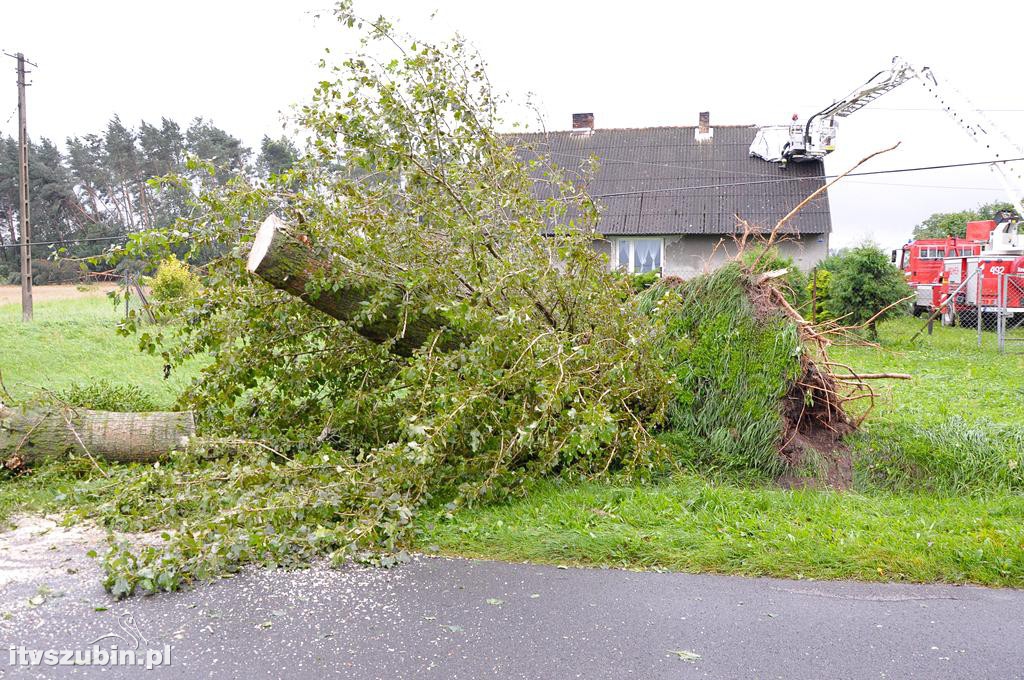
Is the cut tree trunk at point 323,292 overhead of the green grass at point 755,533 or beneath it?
overhead

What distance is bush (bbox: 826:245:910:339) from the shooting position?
15.9 metres

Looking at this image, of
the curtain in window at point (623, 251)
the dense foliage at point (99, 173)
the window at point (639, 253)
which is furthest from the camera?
the dense foliage at point (99, 173)

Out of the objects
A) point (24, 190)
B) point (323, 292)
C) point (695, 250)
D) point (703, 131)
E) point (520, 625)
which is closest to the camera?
point (520, 625)

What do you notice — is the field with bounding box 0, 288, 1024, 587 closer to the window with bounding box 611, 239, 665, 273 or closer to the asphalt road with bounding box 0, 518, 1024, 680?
the asphalt road with bounding box 0, 518, 1024, 680

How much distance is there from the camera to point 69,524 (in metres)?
4.61

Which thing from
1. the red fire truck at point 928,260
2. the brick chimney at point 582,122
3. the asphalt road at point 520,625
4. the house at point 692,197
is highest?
the brick chimney at point 582,122

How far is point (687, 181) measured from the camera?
79.0 ft

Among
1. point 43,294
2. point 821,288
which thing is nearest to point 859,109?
point 821,288

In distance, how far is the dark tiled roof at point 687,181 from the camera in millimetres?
22594

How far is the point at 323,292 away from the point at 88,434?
7.69ft

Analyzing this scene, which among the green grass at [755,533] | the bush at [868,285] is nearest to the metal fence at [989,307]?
the bush at [868,285]

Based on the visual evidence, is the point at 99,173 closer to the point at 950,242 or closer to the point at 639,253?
the point at 639,253

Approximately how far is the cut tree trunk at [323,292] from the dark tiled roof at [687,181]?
15.9 meters

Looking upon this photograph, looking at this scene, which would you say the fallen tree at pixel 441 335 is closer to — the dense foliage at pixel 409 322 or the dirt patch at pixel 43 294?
the dense foliage at pixel 409 322
